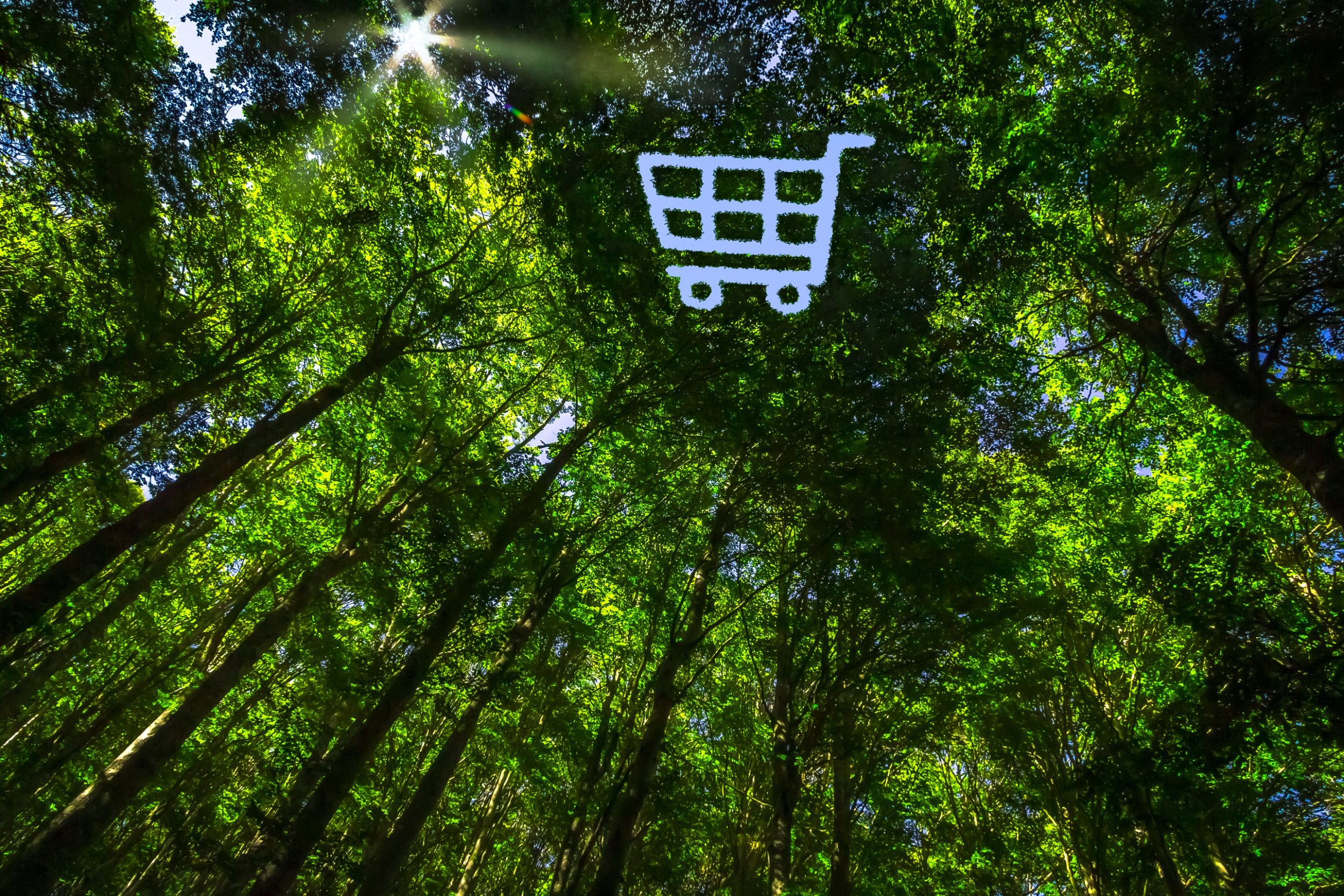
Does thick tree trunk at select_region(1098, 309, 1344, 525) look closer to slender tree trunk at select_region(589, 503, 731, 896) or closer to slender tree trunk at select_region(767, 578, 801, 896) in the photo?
slender tree trunk at select_region(767, 578, 801, 896)

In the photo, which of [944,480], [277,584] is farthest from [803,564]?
[277,584]

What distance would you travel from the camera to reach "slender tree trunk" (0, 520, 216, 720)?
9141 mm

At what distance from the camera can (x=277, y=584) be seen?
13.2m

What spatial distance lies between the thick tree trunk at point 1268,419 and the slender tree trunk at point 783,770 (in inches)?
233

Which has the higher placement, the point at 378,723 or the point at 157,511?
the point at 157,511

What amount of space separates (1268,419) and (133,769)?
12894 millimetres

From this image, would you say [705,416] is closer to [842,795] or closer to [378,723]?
[378,723]

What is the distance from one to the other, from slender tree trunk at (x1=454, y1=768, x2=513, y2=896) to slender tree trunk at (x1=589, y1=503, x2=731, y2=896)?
6.50 m

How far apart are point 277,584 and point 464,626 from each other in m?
8.27

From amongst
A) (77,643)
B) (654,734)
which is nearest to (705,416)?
(654,734)

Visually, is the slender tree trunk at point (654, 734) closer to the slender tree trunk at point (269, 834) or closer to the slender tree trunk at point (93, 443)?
the slender tree trunk at point (269, 834)

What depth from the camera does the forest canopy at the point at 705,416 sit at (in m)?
6.09

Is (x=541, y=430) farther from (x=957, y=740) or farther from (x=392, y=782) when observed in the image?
(x=957, y=740)

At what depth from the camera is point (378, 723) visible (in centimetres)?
598
